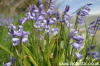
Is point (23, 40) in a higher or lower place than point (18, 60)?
higher

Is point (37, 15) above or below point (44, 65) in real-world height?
above

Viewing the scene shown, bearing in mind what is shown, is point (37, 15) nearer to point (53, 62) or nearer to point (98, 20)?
point (53, 62)

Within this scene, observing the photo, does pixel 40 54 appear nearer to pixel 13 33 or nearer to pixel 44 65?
pixel 44 65

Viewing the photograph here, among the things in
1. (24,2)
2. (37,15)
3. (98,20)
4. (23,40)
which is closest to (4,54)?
(37,15)

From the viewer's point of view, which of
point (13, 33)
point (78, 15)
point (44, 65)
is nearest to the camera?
point (13, 33)

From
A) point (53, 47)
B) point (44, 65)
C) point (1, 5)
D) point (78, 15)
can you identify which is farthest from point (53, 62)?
point (1, 5)

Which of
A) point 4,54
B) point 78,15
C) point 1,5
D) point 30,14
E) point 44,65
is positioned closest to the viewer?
point 44,65

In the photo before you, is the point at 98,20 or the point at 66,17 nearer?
the point at 66,17

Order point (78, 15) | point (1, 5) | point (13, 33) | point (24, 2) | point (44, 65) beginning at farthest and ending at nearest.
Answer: point (24, 2) → point (1, 5) → point (78, 15) → point (44, 65) → point (13, 33)

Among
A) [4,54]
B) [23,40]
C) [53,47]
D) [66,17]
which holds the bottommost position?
[4,54]
